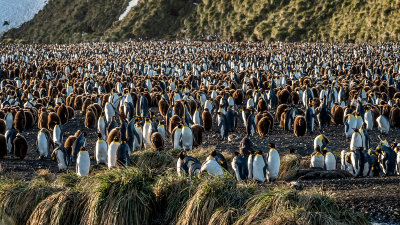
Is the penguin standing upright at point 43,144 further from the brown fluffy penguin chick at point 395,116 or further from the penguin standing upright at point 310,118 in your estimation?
the brown fluffy penguin chick at point 395,116

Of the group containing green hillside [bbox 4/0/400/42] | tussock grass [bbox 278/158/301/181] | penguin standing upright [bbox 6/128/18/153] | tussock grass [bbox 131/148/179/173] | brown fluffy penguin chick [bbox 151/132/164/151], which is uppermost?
green hillside [bbox 4/0/400/42]

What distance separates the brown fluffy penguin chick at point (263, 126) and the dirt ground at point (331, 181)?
0.15m

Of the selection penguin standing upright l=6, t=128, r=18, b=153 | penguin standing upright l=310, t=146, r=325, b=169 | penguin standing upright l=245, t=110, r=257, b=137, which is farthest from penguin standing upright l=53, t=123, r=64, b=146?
penguin standing upright l=310, t=146, r=325, b=169

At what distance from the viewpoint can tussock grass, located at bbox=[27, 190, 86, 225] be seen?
6492 millimetres

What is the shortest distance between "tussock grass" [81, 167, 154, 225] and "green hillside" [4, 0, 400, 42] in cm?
3838

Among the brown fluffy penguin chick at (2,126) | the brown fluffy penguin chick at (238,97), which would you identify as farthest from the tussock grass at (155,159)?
the brown fluffy penguin chick at (238,97)

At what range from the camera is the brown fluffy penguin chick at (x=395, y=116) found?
12.6 metres

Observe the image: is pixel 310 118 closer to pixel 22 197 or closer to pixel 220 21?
pixel 22 197

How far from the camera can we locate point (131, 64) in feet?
99.1

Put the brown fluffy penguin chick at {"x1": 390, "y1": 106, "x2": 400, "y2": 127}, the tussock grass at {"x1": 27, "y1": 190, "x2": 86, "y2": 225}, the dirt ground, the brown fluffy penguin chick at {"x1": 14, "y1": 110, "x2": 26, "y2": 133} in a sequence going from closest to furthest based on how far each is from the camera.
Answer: the dirt ground
the tussock grass at {"x1": 27, "y1": 190, "x2": 86, "y2": 225}
the brown fluffy penguin chick at {"x1": 390, "y1": 106, "x2": 400, "y2": 127}
the brown fluffy penguin chick at {"x1": 14, "y1": 110, "x2": 26, "y2": 133}

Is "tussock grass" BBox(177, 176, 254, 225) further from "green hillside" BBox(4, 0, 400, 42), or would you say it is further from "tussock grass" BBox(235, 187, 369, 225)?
"green hillside" BBox(4, 0, 400, 42)

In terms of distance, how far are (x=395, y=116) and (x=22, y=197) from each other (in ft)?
32.0

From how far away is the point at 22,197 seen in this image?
270 inches

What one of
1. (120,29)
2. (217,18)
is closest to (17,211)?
(217,18)
